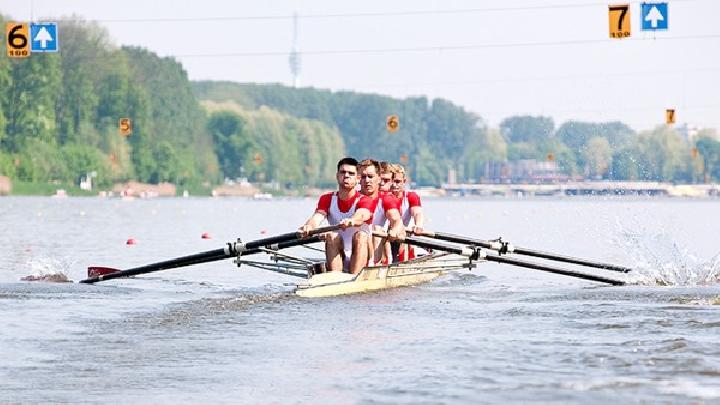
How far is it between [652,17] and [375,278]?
18615 mm

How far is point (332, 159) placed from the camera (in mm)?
193125

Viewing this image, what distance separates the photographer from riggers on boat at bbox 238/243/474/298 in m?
18.1

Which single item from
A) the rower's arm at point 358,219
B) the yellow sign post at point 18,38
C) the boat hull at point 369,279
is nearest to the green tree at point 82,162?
the yellow sign post at point 18,38

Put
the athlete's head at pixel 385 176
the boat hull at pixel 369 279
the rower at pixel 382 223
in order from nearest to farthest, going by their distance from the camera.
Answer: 1. the boat hull at pixel 369 279
2. the rower at pixel 382 223
3. the athlete's head at pixel 385 176

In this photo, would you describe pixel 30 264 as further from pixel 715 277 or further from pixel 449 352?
pixel 449 352

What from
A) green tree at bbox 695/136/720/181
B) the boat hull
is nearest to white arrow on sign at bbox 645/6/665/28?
the boat hull

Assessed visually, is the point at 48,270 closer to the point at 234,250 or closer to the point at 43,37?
the point at 234,250

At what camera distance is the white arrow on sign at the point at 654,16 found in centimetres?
3619

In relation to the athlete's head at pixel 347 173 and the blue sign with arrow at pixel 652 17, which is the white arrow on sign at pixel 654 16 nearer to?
the blue sign with arrow at pixel 652 17

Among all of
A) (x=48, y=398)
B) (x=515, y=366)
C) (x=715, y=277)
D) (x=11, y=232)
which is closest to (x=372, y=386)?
(x=515, y=366)

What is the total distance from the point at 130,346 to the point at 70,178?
10823cm

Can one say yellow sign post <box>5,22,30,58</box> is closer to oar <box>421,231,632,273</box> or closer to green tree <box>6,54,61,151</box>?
oar <box>421,231,632,273</box>

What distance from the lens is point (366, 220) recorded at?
19.0 m

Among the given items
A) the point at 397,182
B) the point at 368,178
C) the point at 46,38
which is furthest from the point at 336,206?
the point at 46,38
